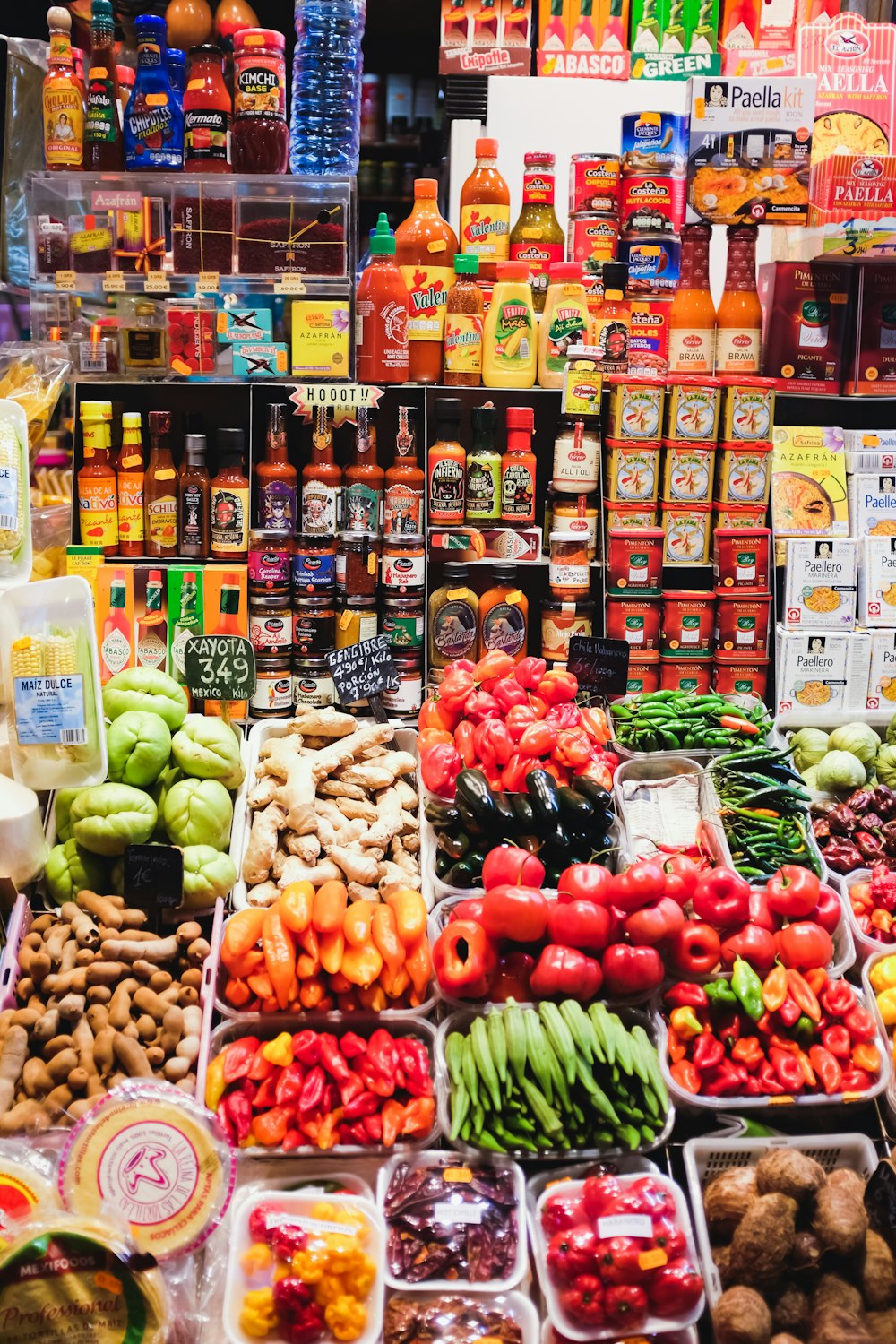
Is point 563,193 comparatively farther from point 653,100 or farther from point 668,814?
point 668,814

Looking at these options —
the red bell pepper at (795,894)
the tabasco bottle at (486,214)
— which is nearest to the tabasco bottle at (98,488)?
the tabasco bottle at (486,214)

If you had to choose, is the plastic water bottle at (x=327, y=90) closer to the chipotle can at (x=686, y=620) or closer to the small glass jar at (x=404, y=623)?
the small glass jar at (x=404, y=623)

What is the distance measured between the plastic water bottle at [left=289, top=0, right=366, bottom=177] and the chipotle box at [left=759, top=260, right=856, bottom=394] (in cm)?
141

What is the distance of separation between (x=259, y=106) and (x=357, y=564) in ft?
4.31

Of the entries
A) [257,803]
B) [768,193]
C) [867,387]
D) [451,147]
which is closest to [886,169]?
[768,193]

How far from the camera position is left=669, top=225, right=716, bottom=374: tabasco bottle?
355 centimetres

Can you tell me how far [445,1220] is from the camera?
1946 millimetres

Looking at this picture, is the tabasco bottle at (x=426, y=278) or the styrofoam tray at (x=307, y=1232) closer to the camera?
the styrofoam tray at (x=307, y=1232)

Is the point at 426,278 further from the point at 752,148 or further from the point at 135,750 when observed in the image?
the point at 135,750

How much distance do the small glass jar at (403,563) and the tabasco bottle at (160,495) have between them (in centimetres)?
61

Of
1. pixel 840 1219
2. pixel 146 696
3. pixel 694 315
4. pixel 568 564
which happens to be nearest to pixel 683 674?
pixel 568 564

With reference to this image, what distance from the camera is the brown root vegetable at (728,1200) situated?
1925mm

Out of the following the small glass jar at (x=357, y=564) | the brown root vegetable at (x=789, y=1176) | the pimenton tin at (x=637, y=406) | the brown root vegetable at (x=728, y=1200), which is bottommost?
the brown root vegetable at (x=728, y=1200)

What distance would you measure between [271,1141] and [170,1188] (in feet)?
0.71
